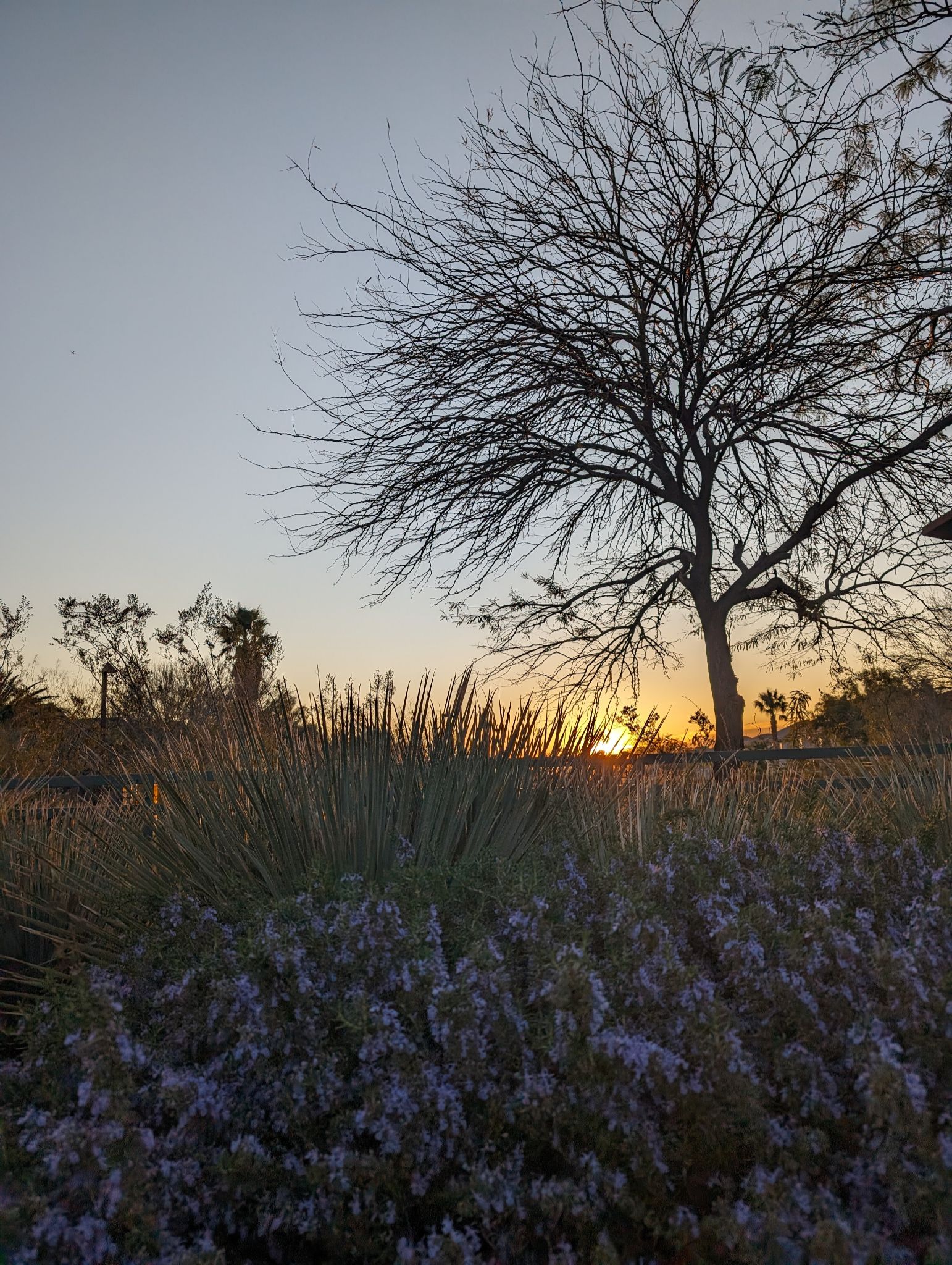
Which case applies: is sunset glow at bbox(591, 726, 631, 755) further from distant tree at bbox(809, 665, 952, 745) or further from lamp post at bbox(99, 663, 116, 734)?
lamp post at bbox(99, 663, 116, 734)

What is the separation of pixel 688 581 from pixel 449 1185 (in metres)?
10.2

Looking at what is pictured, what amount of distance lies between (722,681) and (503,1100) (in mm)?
9448

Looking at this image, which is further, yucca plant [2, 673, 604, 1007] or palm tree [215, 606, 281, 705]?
palm tree [215, 606, 281, 705]

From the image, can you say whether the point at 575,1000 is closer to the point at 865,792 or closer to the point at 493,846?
the point at 493,846

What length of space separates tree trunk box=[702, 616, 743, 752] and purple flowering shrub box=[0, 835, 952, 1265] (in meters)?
8.13

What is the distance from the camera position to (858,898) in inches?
142

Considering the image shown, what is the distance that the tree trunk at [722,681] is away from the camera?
1109 cm

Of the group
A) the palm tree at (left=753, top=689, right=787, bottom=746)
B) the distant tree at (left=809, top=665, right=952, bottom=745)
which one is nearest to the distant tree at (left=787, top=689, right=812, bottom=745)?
the distant tree at (left=809, top=665, right=952, bottom=745)

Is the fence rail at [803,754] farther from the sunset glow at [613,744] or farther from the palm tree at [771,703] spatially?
the palm tree at [771,703]

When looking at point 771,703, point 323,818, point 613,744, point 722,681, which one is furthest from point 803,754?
point 771,703

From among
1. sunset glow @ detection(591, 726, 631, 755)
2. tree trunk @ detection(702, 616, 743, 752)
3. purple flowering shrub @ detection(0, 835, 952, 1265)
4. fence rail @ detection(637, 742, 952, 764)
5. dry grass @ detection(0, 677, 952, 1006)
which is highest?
tree trunk @ detection(702, 616, 743, 752)

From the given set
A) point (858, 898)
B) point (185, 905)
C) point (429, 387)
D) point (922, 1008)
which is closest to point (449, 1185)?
point (922, 1008)

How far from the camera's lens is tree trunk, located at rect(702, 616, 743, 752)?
1109 cm

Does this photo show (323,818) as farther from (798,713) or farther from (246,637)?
(246,637)
